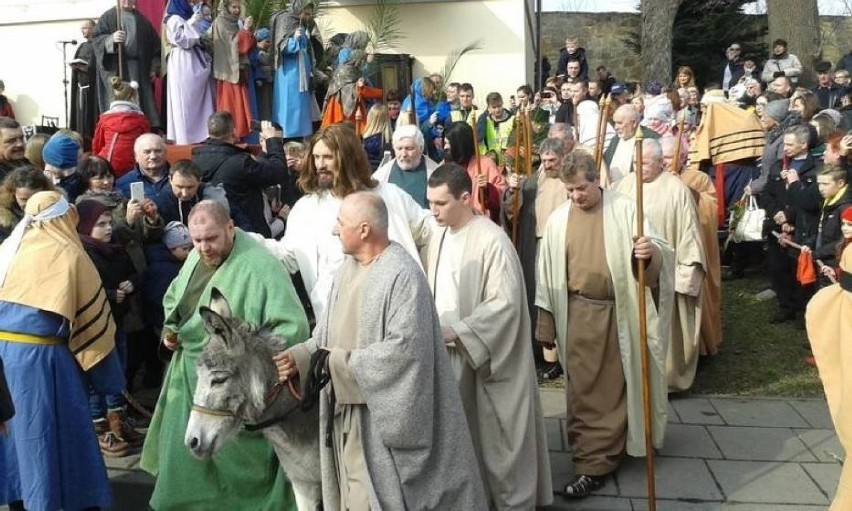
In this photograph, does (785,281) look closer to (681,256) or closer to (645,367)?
(681,256)

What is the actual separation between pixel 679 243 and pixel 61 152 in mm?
4720

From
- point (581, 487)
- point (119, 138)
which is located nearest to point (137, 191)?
point (119, 138)

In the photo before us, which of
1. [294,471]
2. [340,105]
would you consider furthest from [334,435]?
[340,105]

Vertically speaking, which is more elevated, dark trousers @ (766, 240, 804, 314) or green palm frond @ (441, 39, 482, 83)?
green palm frond @ (441, 39, 482, 83)

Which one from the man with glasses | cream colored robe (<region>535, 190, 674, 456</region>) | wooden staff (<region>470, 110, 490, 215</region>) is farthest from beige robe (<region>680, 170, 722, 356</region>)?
the man with glasses

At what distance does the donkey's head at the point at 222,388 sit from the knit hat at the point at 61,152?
300 centimetres

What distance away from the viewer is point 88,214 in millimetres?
5656

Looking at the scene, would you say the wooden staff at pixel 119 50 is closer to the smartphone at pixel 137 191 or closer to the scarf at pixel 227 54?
the scarf at pixel 227 54

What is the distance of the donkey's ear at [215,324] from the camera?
3791 millimetres

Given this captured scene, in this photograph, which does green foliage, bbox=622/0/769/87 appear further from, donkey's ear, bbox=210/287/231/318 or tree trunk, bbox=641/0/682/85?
donkey's ear, bbox=210/287/231/318

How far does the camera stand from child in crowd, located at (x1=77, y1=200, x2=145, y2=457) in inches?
219

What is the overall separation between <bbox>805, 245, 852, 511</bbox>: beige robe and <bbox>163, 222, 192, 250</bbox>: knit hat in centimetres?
393

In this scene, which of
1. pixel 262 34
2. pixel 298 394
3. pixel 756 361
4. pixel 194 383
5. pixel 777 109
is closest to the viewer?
pixel 298 394

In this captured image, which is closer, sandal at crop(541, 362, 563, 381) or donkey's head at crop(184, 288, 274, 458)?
donkey's head at crop(184, 288, 274, 458)
